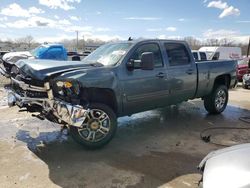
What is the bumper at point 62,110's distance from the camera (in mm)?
4695

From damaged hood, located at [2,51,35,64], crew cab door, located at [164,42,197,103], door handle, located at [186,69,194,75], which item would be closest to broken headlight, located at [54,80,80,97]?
damaged hood, located at [2,51,35,64]

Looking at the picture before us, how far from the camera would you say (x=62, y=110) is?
4.80 meters

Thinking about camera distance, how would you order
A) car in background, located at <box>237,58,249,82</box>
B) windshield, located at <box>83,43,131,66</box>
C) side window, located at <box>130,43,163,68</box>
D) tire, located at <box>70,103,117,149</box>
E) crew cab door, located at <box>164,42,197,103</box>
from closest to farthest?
Result: 1. tire, located at <box>70,103,117,149</box>
2. windshield, located at <box>83,43,131,66</box>
3. side window, located at <box>130,43,163,68</box>
4. crew cab door, located at <box>164,42,197,103</box>
5. car in background, located at <box>237,58,249,82</box>

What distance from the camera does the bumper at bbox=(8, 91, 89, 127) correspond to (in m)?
4.70

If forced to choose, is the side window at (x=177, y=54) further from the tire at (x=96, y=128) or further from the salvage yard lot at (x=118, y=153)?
the tire at (x=96, y=128)

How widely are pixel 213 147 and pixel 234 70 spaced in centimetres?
366

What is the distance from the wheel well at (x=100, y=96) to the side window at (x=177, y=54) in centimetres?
172

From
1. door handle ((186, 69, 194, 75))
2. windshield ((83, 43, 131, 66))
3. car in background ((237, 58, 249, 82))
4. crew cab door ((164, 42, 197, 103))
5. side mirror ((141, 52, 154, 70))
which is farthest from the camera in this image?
car in background ((237, 58, 249, 82))

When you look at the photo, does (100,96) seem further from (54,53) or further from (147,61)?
(54,53)

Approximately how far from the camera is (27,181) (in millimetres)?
4148

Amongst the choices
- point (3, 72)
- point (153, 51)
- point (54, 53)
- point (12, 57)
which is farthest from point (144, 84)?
point (54, 53)

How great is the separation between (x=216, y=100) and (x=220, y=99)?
7.9 inches

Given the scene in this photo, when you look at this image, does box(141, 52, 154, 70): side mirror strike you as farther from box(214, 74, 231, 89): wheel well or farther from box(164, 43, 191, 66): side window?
box(214, 74, 231, 89): wheel well

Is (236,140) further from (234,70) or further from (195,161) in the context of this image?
(234,70)
